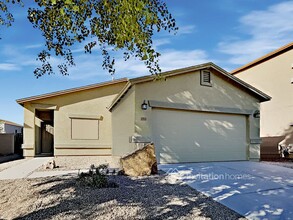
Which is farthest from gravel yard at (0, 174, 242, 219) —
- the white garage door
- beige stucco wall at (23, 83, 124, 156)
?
beige stucco wall at (23, 83, 124, 156)

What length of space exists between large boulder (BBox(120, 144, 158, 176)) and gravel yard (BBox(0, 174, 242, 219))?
1.06 metres

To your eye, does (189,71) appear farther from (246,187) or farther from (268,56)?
(268,56)

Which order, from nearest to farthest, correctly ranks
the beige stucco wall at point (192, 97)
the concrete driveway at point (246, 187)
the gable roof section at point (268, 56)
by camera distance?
the concrete driveway at point (246, 187) → the beige stucco wall at point (192, 97) → the gable roof section at point (268, 56)

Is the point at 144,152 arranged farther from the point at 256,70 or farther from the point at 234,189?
the point at 256,70

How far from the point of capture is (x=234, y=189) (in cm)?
595

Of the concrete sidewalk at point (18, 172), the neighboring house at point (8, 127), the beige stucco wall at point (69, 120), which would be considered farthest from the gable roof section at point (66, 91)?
the neighboring house at point (8, 127)

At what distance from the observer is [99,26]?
4.43m

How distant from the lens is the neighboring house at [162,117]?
968 cm

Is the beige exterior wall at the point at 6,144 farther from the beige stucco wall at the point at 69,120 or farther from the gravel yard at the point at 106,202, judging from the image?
the gravel yard at the point at 106,202

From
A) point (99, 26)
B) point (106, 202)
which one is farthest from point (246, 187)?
point (99, 26)

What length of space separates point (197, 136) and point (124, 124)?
370cm

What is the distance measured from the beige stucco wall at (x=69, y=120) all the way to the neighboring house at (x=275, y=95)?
33.7 ft

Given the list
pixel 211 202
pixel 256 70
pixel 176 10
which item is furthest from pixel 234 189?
pixel 256 70

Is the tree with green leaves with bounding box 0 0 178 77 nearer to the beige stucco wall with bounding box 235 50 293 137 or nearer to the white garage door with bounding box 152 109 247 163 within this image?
the white garage door with bounding box 152 109 247 163
